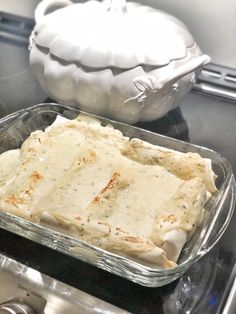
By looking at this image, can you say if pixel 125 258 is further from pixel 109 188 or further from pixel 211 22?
pixel 211 22

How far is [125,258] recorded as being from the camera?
1.87 feet

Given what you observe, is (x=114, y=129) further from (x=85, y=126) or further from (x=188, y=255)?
(x=188, y=255)

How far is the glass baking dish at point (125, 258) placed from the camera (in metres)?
0.57

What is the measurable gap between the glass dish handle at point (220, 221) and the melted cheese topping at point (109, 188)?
0.02m

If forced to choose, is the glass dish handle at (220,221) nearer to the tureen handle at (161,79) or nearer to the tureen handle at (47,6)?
the tureen handle at (161,79)

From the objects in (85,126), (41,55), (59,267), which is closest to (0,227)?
(59,267)

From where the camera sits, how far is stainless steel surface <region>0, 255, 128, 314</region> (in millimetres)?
568

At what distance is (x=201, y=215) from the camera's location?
0.65 metres

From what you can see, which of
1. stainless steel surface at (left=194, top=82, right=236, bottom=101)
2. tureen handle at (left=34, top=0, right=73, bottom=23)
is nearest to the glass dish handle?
stainless steel surface at (left=194, top=82, right=236, bottom=101)

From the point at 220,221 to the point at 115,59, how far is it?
0.95 feet

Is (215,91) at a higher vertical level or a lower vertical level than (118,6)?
lower

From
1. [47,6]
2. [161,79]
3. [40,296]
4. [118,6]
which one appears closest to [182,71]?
[161,79]

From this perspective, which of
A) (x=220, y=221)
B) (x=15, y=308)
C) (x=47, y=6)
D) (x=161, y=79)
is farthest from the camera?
(x=47, y=6)

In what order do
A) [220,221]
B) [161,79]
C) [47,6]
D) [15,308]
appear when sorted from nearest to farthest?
[15,308] → [220,221] → [161,79] → [47,6]
